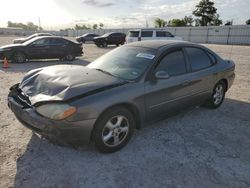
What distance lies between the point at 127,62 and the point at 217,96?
256 centimetres

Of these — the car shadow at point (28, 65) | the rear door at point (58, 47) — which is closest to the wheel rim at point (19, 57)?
the car shadow at point (28, 65)

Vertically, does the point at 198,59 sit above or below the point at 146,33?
below

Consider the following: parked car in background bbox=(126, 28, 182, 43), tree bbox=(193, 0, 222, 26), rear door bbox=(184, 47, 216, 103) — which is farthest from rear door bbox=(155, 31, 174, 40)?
tree bbox=(193, 0, 222, 26)

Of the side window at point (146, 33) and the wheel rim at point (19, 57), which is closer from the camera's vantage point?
the wheel rim at point (19, 57)

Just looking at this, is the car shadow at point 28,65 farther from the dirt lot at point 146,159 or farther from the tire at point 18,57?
the dirt lot at point 146,159

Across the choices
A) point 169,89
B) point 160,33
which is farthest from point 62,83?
point 160,33

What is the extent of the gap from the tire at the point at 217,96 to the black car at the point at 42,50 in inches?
417

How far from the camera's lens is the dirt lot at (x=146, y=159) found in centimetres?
311

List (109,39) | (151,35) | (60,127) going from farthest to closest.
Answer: (109,39) < (151,35) < (60,127)

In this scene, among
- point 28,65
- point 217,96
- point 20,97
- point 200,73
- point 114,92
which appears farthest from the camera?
point 28,65

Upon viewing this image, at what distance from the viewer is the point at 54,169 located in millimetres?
3295

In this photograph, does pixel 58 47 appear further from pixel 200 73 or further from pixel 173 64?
pixel 173 64

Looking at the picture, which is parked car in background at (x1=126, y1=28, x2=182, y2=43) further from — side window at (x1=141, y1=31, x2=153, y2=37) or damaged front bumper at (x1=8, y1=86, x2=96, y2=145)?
damaged front bumper at (x1=8, y1=86, x2=96, y2=145)

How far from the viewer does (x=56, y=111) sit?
3.20m
